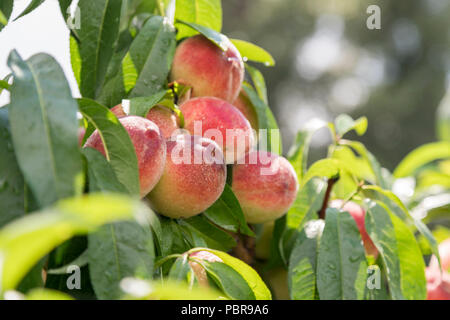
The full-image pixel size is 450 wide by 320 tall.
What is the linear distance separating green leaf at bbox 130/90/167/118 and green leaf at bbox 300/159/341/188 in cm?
22

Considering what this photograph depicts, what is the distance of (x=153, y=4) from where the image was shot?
26.3 inches

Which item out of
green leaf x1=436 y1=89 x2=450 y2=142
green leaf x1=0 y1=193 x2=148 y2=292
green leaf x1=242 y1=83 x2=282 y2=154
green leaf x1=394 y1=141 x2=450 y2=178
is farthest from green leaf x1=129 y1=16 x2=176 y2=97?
green leaf x1=436 y1=89 x2=450 y2=142

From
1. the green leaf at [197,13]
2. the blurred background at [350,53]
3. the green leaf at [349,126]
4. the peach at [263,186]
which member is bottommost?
Answer: the peach at [263,186]

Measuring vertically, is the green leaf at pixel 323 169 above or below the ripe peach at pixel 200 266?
above

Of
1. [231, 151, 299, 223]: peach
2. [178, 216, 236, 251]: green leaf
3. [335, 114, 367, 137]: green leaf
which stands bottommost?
[178, 216, 236, 251]: green leaf

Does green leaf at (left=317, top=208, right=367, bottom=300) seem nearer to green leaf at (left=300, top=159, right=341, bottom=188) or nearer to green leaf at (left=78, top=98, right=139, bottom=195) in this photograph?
green leaf at (left=300, top=159, right=341, bottom=188)

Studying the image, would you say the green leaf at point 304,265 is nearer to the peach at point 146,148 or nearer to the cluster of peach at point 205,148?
the cluster of peach at point 205,148

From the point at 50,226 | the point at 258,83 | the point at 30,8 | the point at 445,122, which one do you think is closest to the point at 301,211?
the point at 258,83

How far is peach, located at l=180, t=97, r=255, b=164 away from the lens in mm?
529

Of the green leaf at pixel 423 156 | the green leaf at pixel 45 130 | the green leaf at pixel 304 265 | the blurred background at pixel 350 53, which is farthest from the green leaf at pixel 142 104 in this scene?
the blurred background at pixel 350 53

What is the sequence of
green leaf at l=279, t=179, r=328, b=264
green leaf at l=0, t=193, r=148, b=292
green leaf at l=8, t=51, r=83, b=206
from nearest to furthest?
green leaf at l=0, t=193, r=148, b=292, green leaf at l=8, t=51, r=83, b=206, green leaf at l=279, t=179, r=328, b=264

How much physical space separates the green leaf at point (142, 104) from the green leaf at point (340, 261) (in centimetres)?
22

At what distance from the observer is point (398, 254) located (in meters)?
0.56

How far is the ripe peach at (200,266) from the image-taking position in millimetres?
433
